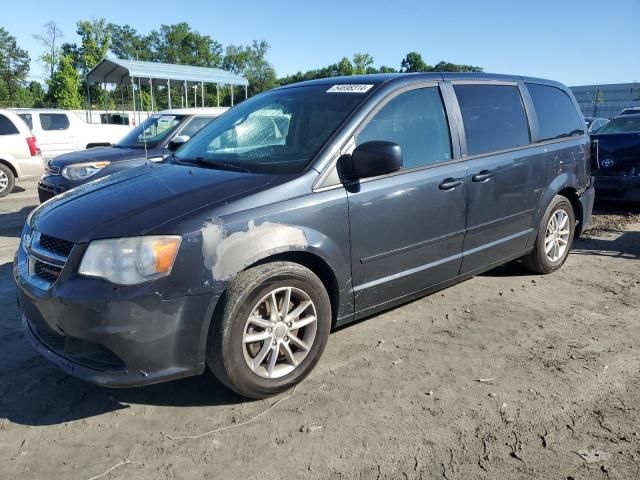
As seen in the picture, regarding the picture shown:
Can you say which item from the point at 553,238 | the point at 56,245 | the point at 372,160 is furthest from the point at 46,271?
the point at 553,238

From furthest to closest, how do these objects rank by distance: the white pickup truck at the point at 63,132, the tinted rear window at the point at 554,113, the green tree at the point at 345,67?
the green tree at the point at 345,67 → the white pickup truck at the point at 63,132 → the tinted rear window at the point at 554,113

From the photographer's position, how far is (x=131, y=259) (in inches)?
102

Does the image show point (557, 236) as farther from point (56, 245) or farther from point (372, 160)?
point (56, 245)

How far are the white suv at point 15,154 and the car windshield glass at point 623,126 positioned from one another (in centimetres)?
1168

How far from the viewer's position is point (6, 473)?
7.96 feet

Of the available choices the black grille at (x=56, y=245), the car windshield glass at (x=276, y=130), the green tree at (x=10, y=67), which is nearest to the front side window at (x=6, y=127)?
the car windshield glass at (x=276, y=130)

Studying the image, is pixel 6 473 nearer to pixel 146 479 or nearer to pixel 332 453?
pixel 146 479

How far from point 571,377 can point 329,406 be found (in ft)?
5.05

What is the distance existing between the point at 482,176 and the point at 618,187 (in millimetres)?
5120

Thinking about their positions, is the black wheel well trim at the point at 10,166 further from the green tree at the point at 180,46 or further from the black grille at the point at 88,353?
the green tree at the point at 180,46

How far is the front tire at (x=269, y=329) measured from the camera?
2.77 meters

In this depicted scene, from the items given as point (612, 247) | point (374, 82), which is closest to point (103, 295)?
point (374, 82)

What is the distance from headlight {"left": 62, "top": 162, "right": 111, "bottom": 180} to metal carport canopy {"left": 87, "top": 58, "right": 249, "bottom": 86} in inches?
426

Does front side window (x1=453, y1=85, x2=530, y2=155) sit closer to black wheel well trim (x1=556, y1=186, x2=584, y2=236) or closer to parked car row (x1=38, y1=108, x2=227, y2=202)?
black wheel well trim (x1=556, y1=186, x2=584, y2=236)
